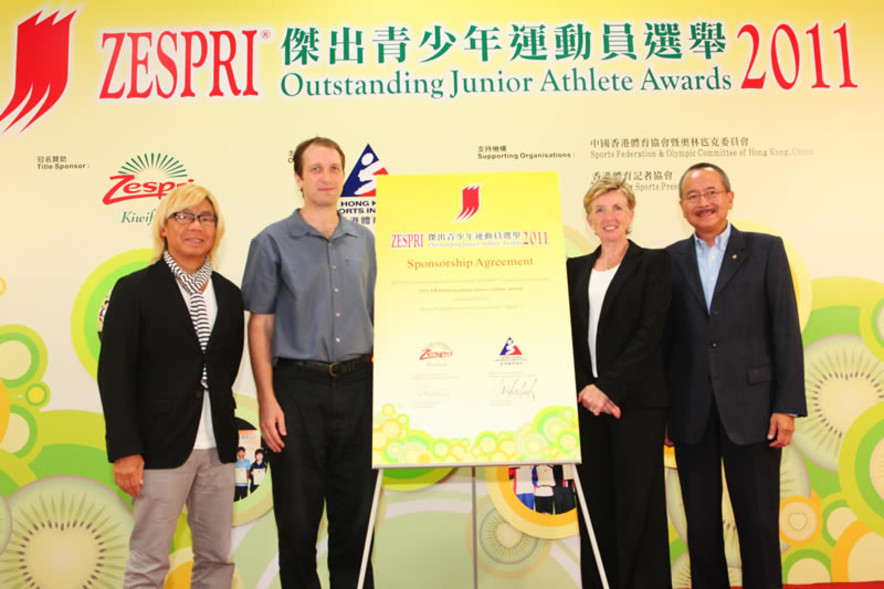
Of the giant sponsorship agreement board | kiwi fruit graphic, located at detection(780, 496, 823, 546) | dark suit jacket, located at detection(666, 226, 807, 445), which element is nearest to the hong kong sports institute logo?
the giant sponsorship agreement board

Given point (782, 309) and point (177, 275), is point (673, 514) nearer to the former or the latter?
point (782, 309)

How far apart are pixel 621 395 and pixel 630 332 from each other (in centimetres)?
25

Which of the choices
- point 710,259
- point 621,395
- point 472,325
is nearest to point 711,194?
point 710,259

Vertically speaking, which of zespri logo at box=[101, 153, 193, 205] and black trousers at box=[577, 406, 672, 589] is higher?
zespri logo at box=[101, 153, 193, 205]

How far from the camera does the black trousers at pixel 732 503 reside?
2.43 m

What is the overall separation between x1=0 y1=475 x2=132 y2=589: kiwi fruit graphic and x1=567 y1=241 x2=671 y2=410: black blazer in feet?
7.97

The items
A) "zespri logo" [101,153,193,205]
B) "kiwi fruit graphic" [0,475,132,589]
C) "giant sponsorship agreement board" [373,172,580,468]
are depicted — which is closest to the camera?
"giant sponsorship agreement board" [373,172,580,468]

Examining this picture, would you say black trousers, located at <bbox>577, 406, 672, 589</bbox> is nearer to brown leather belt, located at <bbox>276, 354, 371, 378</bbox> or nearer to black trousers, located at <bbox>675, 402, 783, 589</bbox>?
black trousers, located at <bbox>675, 402, 783, 589</bbox>

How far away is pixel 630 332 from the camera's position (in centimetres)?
240

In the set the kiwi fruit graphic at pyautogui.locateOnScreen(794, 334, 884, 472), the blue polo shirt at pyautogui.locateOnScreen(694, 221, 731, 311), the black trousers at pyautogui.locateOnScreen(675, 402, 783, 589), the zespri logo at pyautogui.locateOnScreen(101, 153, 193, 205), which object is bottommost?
the black trousers at pyautogui.locateOnScreen(675, 402, 783, 589)

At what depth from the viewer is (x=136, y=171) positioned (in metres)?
3.23

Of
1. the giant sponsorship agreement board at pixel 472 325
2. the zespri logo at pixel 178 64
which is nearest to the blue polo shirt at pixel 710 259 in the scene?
the giant sponsorship agreement board at pixel 472 325

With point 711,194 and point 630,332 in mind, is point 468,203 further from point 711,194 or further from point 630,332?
point 711,194

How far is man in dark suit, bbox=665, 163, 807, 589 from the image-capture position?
2438 millimetres
